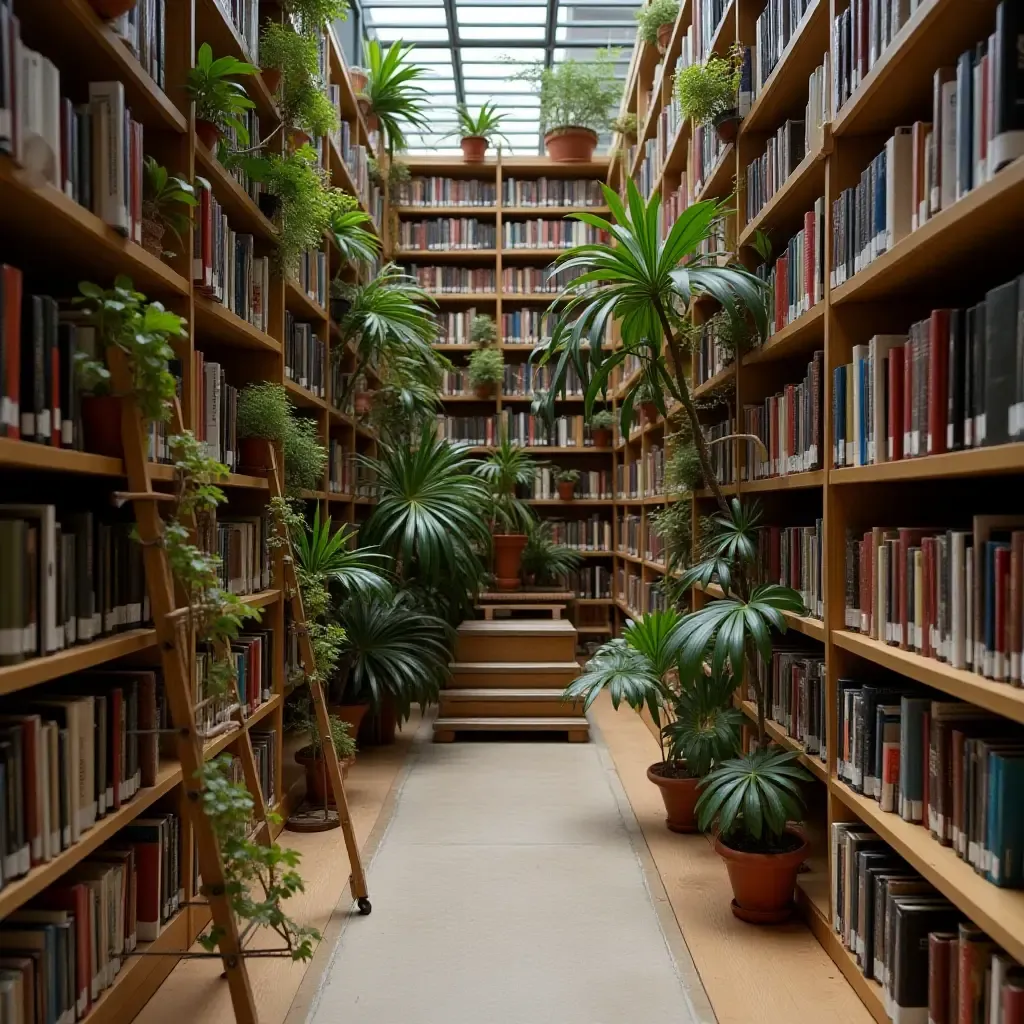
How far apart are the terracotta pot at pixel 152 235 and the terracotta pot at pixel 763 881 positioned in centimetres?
223

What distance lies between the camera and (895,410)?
2.11m

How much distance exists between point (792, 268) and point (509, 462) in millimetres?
3502

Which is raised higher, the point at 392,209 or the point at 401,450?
the point at 392,209

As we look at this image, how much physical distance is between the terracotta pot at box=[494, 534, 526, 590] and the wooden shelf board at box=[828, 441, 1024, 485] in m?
3.89

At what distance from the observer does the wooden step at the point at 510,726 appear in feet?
16.0

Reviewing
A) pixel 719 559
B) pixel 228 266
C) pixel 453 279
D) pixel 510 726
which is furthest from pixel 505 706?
pixel 453 279

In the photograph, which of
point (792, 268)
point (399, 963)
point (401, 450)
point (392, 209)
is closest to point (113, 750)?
point (399, 963)

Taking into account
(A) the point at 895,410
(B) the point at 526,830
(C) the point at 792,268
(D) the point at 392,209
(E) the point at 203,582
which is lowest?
(B) the point at 526,830

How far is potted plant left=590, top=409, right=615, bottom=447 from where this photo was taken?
6914 mm

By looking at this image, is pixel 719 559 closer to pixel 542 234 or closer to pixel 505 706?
pixel 505 706

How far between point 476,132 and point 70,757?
20.3ft

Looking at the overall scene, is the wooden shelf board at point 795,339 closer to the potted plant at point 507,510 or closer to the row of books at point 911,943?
the row of books at point 911,943

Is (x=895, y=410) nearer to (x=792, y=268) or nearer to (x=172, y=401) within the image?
(x=792, y=268)

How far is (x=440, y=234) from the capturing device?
7.09 meters
